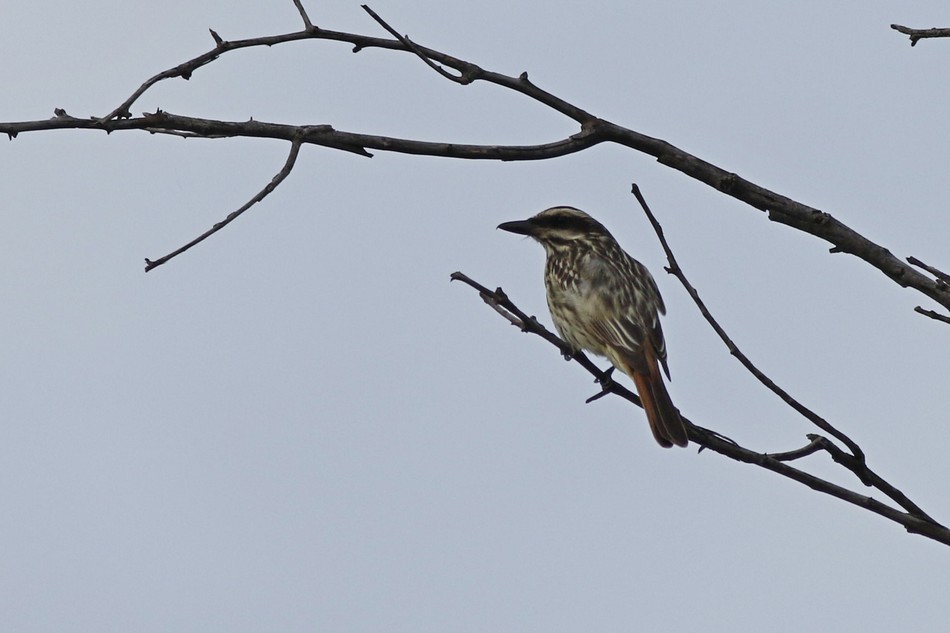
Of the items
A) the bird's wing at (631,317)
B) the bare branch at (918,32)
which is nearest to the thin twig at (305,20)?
the bare branch at (918,32)

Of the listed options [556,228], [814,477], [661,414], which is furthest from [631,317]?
[814,477]

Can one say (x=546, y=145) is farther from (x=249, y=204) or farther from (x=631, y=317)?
(x=631, y=317)

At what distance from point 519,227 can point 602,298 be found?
1.18 m

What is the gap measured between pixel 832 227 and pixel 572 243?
4.49 meters

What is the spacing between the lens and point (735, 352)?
4055mm

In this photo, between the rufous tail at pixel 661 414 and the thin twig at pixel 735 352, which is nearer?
the thin twig at pixel 735 352

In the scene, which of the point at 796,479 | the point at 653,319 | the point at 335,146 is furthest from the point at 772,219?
the point at 653,319

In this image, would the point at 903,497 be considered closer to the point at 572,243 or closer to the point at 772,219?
the point at 772,219

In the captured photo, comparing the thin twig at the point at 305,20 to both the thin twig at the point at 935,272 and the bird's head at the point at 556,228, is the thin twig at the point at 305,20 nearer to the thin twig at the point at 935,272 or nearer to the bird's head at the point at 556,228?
the thin twig at the point at 935,272

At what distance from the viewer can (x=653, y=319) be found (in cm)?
767

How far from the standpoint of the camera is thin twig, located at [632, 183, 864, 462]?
13.0 feet

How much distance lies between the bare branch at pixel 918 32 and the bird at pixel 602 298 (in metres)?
2.35

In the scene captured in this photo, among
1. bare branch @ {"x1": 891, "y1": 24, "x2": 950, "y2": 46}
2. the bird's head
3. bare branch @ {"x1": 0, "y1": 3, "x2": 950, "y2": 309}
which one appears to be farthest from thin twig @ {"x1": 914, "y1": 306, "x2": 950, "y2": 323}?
the bird's head

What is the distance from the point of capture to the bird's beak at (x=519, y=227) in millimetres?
8703
